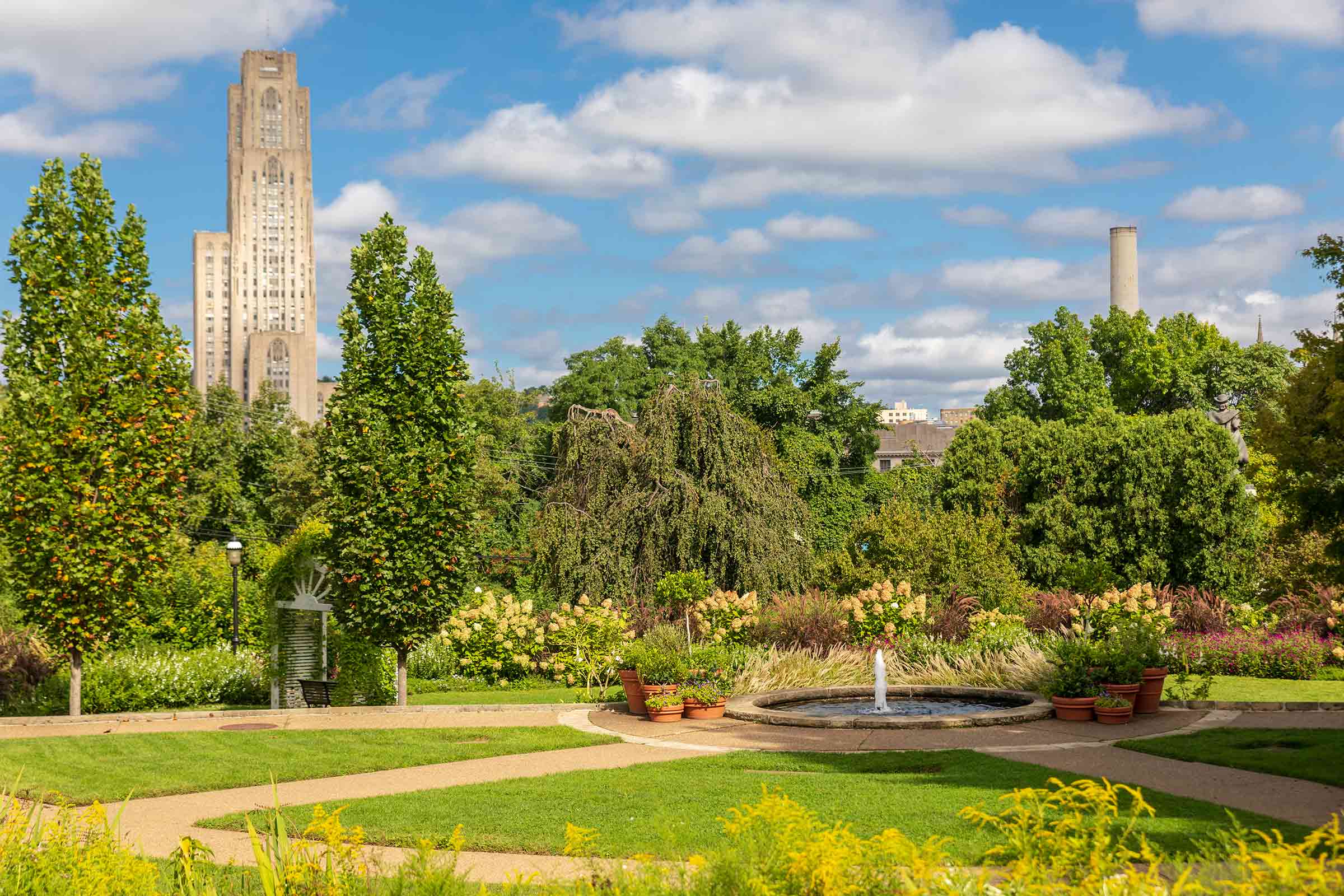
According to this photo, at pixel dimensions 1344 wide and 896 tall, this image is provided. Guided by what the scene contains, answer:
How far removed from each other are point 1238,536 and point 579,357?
23.4 meters

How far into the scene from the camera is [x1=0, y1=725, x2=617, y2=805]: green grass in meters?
9.55

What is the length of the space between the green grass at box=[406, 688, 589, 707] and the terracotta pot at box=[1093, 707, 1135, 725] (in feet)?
21.8

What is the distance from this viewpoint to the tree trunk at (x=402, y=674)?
14828 millimetres

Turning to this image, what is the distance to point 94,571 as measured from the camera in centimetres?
1391

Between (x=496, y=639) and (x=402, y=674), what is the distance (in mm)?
2710

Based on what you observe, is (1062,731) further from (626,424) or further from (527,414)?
(527,414)

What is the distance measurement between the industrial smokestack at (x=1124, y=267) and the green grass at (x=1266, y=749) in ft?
225

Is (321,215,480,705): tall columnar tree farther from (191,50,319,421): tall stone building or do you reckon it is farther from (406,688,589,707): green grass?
(191,50,319,421): tall stone building

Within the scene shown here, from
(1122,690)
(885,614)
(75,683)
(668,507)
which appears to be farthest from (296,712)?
(1122,690)

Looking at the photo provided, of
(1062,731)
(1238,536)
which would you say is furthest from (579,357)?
(1062,731)

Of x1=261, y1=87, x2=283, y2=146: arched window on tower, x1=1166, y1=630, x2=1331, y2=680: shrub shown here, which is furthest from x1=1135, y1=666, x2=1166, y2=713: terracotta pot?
x1=261, y1=87, x2=283, y2=146: arched window on tower

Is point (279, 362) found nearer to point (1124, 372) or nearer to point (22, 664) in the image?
point (1124, 372)

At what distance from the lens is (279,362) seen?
148875 mm

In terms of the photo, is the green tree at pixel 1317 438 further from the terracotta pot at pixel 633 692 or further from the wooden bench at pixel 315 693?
the wooden bench at pixel 315 693
